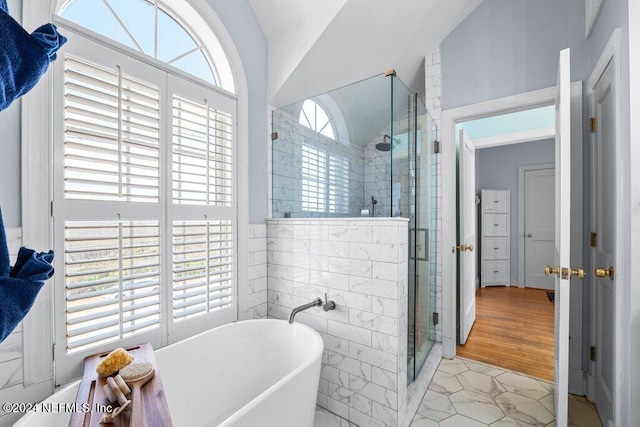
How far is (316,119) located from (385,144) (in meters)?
0.60

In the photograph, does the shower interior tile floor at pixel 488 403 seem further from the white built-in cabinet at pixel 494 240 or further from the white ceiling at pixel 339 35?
the white built-in cabinet at pixel 494 240

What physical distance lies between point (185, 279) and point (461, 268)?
2.37m

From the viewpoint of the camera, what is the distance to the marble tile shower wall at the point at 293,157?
6.93 ft

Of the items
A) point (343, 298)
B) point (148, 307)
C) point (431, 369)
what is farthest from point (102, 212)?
point (431, 369)

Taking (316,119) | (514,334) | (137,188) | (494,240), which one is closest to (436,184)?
(316,119)

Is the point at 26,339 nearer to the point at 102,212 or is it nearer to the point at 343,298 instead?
the point at 102,212

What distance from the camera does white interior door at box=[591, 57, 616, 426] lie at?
5.20 feet

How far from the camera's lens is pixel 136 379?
4.01 feet

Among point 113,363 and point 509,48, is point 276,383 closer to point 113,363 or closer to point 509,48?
point 113,363

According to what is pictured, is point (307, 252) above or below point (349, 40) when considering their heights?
below

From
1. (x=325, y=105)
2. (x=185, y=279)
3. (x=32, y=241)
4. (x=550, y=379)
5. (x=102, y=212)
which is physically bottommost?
(x=550, y=379)

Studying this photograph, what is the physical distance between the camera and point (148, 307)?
1587 millimetres

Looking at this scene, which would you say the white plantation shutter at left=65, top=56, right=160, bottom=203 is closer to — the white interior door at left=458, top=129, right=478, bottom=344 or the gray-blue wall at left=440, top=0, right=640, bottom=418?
the gray-blue wall at left=440, top=0, right=640, bottom=418

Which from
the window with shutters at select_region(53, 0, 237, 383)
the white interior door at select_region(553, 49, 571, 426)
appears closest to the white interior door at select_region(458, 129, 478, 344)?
the white interior door at select_region(553, 49, 571, 426)
